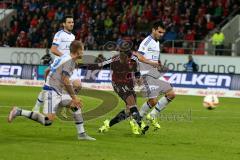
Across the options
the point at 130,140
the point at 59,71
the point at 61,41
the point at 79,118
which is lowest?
the point at 130,140

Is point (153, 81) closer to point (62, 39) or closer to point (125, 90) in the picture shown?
point (125, 90)

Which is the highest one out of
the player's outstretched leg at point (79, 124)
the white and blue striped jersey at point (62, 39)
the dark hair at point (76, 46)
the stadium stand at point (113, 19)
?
the stadium stand at point (113, 19)

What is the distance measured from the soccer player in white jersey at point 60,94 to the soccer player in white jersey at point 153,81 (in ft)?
8.28

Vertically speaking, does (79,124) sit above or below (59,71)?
below

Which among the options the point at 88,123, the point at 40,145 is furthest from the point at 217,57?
the point at 40,145

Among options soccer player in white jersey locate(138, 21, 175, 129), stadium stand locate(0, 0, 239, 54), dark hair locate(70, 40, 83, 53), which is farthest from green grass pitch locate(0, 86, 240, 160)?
stadium stand locate(0, 0, 239, 54)

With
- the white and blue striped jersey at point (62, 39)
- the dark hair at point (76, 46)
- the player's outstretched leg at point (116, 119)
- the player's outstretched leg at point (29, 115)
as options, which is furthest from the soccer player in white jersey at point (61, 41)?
the dark hair at point (76, 46)

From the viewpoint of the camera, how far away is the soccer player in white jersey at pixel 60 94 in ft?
43.9

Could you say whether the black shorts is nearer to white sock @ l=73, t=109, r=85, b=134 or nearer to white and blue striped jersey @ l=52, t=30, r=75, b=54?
white sock @ l=73, t=109, r=85, b=134

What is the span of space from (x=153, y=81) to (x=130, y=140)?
Answer: 2.65 metres

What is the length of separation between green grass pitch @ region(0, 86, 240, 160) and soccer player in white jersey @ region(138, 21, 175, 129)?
570mm

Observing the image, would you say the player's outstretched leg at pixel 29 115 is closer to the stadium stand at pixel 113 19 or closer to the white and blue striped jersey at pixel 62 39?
the white and blue striped jersey at pixel 62 39

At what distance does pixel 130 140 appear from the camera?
47.2 ft

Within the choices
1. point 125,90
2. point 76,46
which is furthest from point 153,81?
point 76,46
